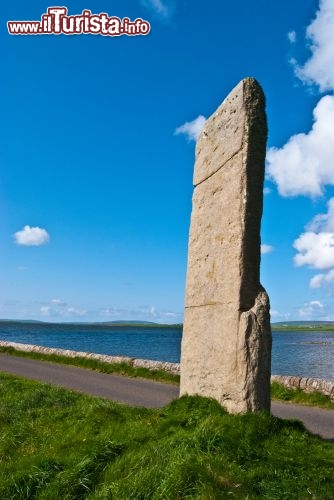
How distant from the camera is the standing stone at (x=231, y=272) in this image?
732 cm

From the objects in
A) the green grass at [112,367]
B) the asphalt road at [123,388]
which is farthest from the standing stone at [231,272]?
the green grass at [112,367]

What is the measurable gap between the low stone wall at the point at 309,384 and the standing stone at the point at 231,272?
5059mm

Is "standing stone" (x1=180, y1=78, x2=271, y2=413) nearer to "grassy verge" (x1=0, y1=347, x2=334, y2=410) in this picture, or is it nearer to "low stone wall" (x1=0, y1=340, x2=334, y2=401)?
"grassy verge" (x1=0, y1=347, x2=334, y2=410)

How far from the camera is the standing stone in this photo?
732 cm

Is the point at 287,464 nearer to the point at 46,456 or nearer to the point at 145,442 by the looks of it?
the point at 145,442

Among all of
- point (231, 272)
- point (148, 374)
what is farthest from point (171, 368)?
point (231, 272)

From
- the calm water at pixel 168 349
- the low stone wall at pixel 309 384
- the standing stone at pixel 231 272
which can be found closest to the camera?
the standing stone at pixel 231 272

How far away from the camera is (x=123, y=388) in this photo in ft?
46.8

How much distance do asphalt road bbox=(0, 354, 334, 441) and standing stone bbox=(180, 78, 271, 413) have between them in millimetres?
2488

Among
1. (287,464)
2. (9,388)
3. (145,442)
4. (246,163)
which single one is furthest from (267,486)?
(9,388)

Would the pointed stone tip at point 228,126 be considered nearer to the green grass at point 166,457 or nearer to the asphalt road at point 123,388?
the green grass at point 166,457

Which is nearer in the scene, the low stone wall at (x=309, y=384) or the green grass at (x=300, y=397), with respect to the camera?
the green grass at (x=300, y=397)

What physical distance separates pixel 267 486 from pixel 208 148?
577 cm

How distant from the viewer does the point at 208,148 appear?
9.05 meters
